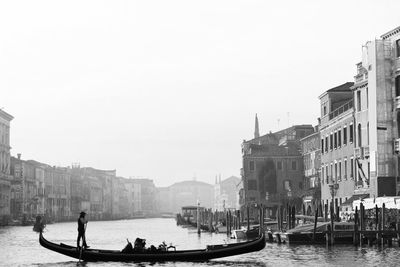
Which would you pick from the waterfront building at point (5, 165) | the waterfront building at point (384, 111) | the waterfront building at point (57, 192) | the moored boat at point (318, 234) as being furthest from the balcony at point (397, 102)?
the waterfront building at point (57, 192)

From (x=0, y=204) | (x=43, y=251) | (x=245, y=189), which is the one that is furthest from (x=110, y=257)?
(x=0, y=204)

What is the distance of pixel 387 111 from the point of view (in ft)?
154

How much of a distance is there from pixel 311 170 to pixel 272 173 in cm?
1211

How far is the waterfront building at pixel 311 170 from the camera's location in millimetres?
73750

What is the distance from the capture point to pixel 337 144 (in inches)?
2338

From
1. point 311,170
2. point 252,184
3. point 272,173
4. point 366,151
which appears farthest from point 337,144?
point 252,184

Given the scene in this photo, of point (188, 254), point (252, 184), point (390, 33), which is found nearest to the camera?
point (188, 254)

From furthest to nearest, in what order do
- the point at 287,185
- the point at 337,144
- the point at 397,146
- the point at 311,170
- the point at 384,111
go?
the point at 287,185
the point at 311,170
the point at 337,144
the point at 384,111
the point at 397,146

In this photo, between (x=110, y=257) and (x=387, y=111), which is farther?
(x=387, y=111)

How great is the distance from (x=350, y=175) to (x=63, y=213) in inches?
4103

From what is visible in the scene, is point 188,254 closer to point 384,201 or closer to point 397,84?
point 384,201

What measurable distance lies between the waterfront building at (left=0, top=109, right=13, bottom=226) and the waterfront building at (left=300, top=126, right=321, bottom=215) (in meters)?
39.8

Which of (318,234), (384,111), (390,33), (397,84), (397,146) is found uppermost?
(390,33)

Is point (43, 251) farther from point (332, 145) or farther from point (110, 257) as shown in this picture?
point (332, 145)
